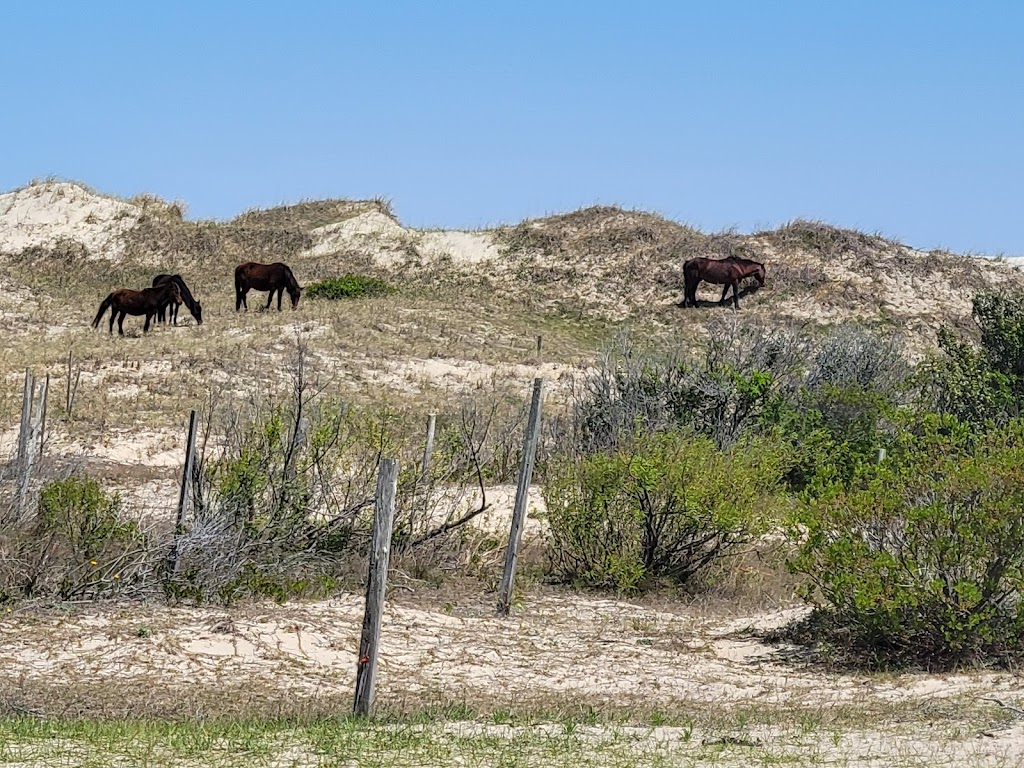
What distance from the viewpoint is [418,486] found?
516 inches

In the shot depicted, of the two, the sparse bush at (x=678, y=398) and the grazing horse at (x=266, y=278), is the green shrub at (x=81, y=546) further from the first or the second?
the grazing horse at (x=266, y=278)

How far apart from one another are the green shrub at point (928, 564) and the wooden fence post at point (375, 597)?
4027mm

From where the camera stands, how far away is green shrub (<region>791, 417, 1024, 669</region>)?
1026cm

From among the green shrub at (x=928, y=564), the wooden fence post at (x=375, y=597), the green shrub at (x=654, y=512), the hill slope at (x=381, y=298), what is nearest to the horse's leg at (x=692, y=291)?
the hill slope at (x=381, y=298)

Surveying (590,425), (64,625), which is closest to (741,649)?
(64,625)

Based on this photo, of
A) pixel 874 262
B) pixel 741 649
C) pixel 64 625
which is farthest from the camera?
pixel 874 262

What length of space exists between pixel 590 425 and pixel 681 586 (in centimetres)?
478

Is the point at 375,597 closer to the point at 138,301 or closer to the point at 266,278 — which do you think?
the point at 138,301

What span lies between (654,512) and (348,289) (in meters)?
24.3

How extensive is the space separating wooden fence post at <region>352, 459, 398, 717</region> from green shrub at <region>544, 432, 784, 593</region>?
5.57 metres

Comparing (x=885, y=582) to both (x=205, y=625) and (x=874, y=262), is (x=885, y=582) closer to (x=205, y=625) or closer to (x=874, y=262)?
(x=205, y=625)

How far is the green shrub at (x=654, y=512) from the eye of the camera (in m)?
13.3

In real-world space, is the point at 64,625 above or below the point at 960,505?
below

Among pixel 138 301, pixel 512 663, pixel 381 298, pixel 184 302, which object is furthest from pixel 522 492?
pixel 381 298
